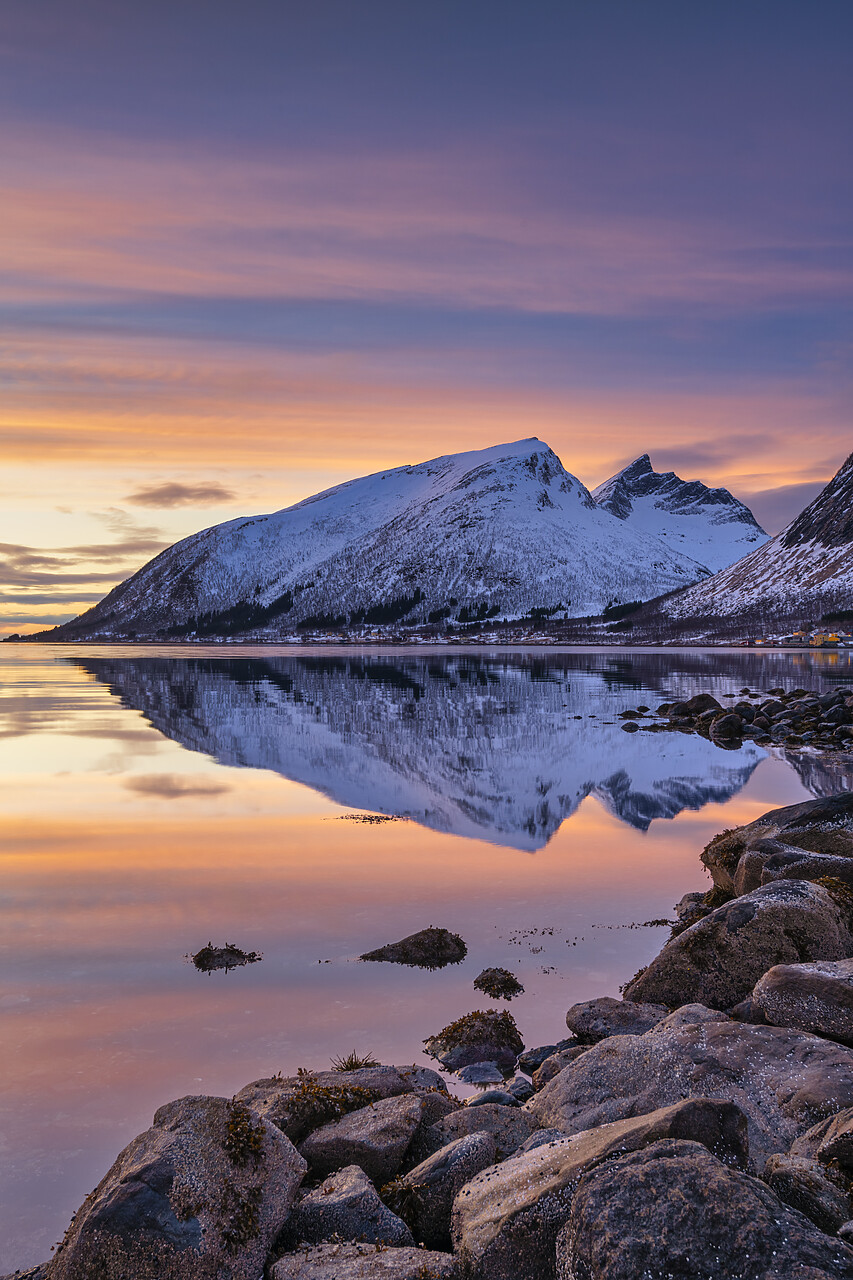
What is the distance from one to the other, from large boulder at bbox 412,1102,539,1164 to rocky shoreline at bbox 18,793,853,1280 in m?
0.02

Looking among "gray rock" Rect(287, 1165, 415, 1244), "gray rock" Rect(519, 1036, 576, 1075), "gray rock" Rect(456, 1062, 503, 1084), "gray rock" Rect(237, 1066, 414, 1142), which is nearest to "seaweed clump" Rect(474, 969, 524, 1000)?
"gray rock" Rect(519, 1036, 576, 1075)

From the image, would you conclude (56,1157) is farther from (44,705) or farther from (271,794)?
(44,705)

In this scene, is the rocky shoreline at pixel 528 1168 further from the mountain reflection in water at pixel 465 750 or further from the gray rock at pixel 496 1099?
the mountain reflection in water at pixel 465 750

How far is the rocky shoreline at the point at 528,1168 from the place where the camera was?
5.00m

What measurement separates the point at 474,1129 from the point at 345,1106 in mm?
1286

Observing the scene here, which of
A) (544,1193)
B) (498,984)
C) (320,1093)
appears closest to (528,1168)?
(544,1193)

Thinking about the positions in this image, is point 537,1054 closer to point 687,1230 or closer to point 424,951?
point 424,951

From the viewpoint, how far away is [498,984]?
12.2 m

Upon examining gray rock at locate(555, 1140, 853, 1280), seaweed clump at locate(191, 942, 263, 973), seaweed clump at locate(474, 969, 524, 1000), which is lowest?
seaweed clump at locate(474, 969, 524, 1000)

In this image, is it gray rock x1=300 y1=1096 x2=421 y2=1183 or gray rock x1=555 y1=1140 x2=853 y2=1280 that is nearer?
gray rock x1=555 y1=1140 x2=853 y2=1280

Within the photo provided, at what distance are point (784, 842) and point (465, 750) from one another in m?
20.9

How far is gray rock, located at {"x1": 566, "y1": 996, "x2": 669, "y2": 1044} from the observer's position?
34.3ft

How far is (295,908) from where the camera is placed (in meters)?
15.6

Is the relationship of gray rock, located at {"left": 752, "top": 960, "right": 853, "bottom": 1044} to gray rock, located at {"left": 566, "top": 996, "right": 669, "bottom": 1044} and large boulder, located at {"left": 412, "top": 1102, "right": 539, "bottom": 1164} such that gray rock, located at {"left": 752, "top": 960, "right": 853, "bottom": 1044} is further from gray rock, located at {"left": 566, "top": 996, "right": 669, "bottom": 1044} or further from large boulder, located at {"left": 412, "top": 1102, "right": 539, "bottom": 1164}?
large boulder, located at {"left": 412, "top": 1102, "right": 539, "bottom": 1164}
